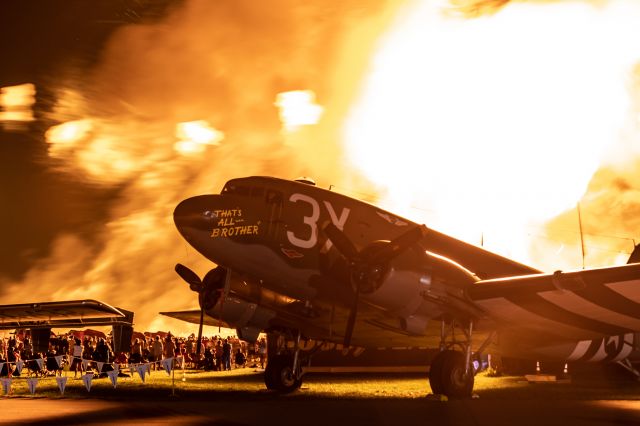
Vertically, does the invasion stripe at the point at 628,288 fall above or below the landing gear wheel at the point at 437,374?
above

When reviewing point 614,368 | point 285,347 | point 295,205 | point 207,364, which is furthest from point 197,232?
point 207,364

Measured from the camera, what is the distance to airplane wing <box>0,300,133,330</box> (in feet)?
121

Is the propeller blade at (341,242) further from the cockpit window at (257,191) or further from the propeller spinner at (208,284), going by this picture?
the propeller spinner at (208,284)

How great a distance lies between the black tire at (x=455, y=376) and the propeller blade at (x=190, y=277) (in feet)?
28.6

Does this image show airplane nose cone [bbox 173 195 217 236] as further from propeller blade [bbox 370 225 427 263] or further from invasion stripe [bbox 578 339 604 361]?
invasion stripe [bbox 578 339 604 361]

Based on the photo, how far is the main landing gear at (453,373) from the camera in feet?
53.3

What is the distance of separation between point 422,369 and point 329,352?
17.5 ft

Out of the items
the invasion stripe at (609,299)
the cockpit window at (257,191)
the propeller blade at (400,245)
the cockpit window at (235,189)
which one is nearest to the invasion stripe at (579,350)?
the invasion stripe at (609,299)

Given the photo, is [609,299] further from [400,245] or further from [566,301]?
[400,245]

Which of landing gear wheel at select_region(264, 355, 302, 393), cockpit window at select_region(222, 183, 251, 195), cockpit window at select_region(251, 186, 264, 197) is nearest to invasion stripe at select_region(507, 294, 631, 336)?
cockpit window at select_region(251, 186, 264, 197)

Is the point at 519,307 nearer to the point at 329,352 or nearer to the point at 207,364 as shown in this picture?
the point at 329,352

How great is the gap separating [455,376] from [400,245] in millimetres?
3726

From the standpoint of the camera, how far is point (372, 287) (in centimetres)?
1585

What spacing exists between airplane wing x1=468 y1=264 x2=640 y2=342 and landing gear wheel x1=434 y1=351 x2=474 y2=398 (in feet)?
5.02
